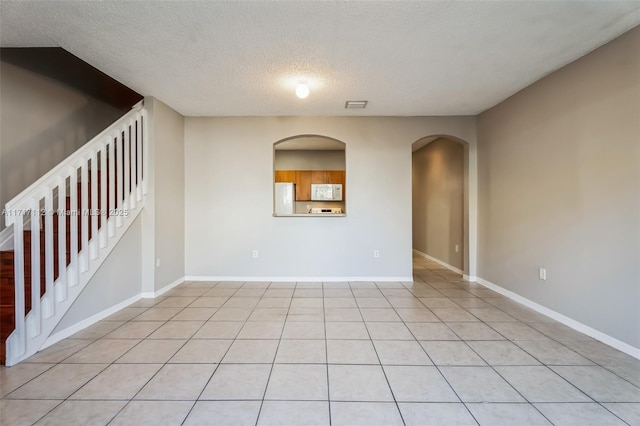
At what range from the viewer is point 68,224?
2613mm

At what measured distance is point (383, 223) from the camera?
413 cm

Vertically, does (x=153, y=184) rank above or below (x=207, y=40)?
below

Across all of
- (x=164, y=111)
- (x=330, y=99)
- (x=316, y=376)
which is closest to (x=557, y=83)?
(x=330, y=99)

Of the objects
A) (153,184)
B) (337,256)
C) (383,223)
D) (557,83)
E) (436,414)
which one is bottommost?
(436,414)

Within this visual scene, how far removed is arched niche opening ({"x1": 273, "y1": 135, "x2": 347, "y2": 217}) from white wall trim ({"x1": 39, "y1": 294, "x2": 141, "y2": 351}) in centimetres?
354

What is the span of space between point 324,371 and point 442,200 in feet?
14.1

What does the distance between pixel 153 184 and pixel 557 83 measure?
4719 millimetres

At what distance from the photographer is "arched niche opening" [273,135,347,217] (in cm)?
635

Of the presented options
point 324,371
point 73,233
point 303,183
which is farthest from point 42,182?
point 303,183

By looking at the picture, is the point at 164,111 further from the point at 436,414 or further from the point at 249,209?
the point at 436,414

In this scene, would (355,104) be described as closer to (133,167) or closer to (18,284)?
(133,167)

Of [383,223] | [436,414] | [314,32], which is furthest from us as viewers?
[383,223]

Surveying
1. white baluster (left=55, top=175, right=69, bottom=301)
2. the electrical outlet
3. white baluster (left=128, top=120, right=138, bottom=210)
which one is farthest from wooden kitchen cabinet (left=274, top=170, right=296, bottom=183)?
the electrical outlet

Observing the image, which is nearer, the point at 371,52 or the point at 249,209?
the point at 371,52
